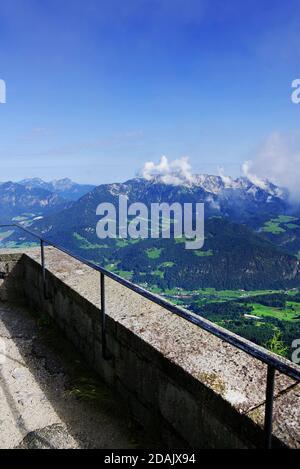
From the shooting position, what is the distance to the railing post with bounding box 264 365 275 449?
189cm

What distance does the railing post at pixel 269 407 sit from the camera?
74.2 inches

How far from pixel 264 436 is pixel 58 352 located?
3.24 meters

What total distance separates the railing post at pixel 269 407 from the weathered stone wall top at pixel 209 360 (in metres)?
0.06

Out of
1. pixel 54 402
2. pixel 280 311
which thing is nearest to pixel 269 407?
pixel 54 402

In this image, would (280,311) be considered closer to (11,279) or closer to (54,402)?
(11,279)

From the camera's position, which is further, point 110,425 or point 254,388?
point 110,425

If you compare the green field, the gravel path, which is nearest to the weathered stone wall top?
the gravel path

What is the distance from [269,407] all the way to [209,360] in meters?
0.87

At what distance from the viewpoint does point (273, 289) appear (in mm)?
177500

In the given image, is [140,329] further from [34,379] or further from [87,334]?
[34,379]

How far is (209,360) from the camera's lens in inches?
109

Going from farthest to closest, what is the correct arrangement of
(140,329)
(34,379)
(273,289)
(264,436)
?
(273,289) < (34,379) < (140,329) < (264,436)

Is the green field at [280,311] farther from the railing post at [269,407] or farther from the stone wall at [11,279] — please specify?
the railing post at [269,407]
